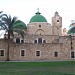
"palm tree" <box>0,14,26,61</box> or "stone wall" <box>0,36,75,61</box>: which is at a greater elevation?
"palm tree" <box>0,14,26,61</box>

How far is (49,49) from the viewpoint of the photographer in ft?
170

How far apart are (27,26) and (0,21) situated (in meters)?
18.1

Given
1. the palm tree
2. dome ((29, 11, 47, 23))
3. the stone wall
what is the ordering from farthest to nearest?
dome ((29, 11, 47, 23)) → the stone wall → the palm tree

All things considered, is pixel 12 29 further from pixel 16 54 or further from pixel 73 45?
pixel 73 45

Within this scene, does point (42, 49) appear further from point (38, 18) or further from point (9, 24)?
point (38, 18)

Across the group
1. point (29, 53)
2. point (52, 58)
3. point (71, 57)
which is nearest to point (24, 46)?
point (29, 53)
